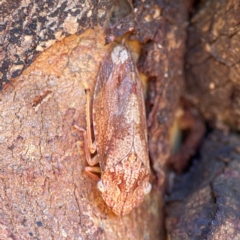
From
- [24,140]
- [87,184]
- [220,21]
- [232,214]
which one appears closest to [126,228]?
[87,184]

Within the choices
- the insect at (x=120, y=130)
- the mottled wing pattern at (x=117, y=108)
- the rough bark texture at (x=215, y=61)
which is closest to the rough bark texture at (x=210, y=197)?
the rough bark texture at (x=215, y=61)

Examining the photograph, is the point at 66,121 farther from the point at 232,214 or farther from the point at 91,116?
the point at 232,214

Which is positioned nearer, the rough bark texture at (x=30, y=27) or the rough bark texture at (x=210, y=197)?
the rough bark texture at (x=30, y=27)

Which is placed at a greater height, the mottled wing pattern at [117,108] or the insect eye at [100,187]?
the mottled wing pattern at [117,108]

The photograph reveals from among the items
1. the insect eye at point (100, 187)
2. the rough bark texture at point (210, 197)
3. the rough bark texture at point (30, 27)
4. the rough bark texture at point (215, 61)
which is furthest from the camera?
the rough bark texture at point (215, 61)

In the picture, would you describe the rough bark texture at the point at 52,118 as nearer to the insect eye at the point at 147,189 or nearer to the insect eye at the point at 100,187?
the insect eye at the point at 100,187
